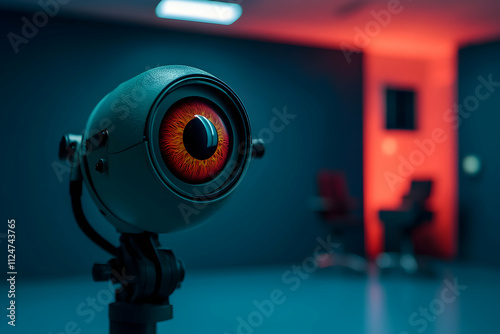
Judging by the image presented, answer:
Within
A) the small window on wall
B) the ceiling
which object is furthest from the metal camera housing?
the small window on wall

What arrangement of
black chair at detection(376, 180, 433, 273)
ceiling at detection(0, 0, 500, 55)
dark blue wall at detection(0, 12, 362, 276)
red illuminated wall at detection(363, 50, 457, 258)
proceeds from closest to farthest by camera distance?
1. ceiling at detection(0, 0, 500, 55)
2. dark blue wall at detection(0, 12, 362, 276)
3. black chair at detection(376, 180, 433, 273)
4. red illuminated wall at detection(363, 50, 457, 258)

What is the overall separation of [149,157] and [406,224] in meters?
5.06

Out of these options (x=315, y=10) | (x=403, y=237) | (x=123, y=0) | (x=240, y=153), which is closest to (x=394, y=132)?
(x=403, y=237)

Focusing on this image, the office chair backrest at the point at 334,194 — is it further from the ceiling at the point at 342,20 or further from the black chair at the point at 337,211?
the ceiling at the point at 342,20

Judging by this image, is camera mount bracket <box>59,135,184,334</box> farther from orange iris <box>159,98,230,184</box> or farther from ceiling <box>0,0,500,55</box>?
ceiling <box>0,0,500,55</box>

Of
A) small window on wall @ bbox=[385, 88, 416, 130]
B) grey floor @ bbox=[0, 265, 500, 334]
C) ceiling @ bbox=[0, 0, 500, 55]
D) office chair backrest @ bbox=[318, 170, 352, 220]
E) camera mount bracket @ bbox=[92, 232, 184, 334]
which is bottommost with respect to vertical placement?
grey floor @ bbox=[0, 265, 500, 334]

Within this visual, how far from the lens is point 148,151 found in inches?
37.6

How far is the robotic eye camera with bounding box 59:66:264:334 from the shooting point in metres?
0.98

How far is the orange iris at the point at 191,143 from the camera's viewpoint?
1.00m

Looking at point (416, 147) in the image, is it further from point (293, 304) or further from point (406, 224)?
point (293, 304)

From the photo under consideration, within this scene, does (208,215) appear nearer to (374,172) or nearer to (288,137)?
(288,137)

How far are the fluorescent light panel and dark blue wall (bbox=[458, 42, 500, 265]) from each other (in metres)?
2.99

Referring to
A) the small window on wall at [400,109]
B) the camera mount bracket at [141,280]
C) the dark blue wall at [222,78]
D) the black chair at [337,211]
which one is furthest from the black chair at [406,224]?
the camera mount bracket at [141,280]

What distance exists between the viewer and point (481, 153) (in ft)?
20.9
